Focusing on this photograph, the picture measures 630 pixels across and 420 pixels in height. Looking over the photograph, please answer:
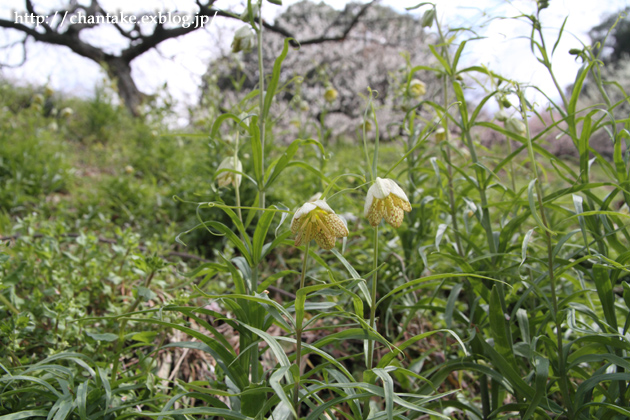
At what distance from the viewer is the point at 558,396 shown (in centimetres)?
129

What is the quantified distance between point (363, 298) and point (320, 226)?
0.72 m

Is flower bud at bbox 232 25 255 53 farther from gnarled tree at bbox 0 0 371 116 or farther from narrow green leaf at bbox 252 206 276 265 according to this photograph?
gnarled tree at bbox 0 0 371 116

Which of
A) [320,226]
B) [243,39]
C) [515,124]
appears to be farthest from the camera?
[515,124]

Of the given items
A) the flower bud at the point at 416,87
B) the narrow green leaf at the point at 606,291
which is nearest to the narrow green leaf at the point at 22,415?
the narrow green leaf at the point at 606,291

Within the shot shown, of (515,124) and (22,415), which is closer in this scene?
(22,415)

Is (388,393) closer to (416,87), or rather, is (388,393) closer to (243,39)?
(243,39)

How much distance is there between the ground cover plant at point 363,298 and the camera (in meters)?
0.78

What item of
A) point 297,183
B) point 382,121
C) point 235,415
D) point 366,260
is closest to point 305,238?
point 235,415

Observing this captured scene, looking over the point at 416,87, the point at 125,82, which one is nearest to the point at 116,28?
the point at 125,82

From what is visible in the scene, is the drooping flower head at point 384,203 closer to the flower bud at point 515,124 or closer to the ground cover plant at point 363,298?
the ground cover plant at point 363,298

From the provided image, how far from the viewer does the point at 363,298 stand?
139 centimetres

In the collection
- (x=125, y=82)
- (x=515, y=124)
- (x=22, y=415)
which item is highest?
(x=125, y=82)

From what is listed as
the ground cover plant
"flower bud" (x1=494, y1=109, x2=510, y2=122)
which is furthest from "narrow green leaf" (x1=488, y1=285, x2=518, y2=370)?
"flower bud" (x1=494, y1=109, x2=510, y2=122)

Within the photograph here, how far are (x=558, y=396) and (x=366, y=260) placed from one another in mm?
938
